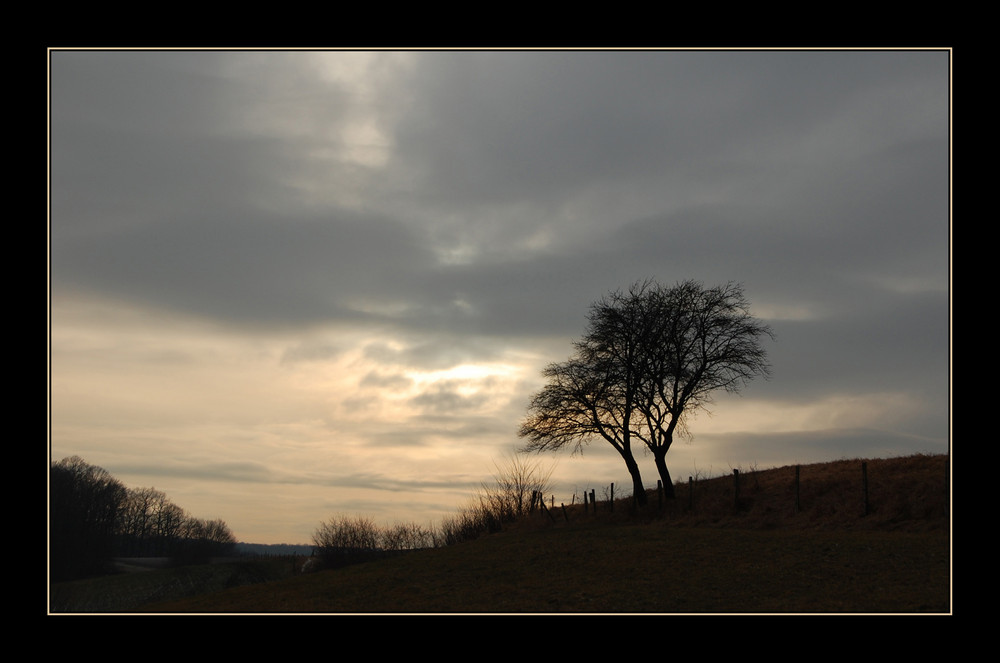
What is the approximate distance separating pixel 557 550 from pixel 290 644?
2312 centimetres

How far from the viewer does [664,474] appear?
175 ft

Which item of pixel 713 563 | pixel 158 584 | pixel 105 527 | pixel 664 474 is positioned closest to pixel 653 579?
pixel 713 563

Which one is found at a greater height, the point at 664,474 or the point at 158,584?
the point at 664,474

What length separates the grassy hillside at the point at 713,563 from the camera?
1114 inches

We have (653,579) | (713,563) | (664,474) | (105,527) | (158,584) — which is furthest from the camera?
(105,527)

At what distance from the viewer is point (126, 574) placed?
85.4 meters

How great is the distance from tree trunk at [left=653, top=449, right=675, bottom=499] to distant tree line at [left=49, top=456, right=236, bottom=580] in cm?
4789

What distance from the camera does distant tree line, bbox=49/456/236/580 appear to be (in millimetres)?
82000

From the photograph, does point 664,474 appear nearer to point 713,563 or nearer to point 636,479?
point 636,479

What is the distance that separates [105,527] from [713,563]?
83.7 metres

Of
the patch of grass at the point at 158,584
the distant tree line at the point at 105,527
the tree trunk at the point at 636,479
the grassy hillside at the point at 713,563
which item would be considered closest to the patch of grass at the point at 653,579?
the grassy hillside at the point at 713,563

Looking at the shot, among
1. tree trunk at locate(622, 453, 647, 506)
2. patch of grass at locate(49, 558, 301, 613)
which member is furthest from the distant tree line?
tree trunk at locate(622, 453, 647, 506)

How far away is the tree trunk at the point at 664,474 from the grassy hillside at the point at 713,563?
4.90 feet

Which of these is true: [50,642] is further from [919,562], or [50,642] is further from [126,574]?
[126,574]
